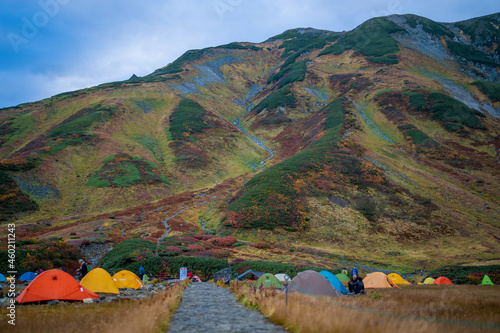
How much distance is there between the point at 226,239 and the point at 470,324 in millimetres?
38639

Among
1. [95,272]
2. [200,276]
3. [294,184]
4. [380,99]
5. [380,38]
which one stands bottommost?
[200,276]

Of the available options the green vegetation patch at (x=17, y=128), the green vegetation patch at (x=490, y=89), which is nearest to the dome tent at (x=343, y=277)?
the green vegetation patch at (x=17, y=128)

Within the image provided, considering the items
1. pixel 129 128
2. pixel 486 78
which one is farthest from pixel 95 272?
pixel 486 78

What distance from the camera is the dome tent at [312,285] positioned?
16.1 metres

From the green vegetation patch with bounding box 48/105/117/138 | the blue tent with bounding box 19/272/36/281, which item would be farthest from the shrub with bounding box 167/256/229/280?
the green vegetation patch with bounding box 48/105/117/138

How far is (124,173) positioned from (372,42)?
167585 millimetres

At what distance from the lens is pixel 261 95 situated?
175500mm

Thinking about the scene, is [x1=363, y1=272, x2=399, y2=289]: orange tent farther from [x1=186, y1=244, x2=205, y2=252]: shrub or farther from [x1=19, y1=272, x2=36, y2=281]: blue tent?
[x1=19, y1=272, x2=36, y2=281]: blue tent

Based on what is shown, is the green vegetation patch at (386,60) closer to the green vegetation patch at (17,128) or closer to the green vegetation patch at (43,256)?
the green vegetation patch at (43,256)

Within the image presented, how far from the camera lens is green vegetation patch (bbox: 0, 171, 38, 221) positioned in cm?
5064

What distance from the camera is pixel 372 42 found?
17425cm

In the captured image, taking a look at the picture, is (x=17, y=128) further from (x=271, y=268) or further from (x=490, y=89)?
(x=490, y=89)

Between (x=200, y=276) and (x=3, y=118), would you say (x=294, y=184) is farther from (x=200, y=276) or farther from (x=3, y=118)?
(x=3, y=118)

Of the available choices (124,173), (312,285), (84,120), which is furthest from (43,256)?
(84,120)
